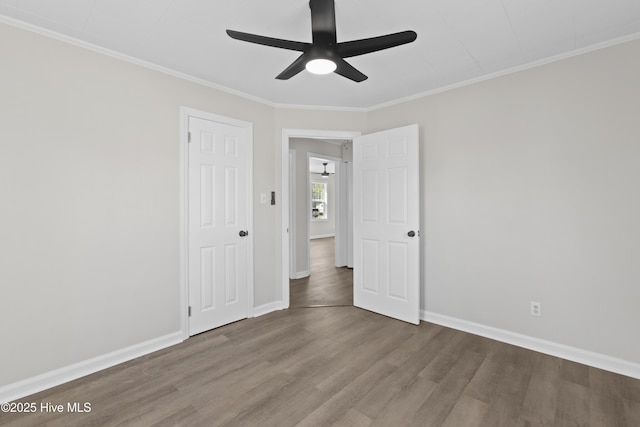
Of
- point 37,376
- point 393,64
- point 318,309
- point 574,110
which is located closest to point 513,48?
point 574,110

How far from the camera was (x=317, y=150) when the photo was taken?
548cm

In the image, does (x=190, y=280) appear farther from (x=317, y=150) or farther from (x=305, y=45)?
(x=317, y=150)

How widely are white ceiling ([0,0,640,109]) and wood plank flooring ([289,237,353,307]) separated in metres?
2.70

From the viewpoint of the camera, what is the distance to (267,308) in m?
3.53

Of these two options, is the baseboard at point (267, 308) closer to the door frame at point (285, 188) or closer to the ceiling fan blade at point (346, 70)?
the door frame at point (285, 188)

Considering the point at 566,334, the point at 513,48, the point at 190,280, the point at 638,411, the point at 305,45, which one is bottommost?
the point at 638,411

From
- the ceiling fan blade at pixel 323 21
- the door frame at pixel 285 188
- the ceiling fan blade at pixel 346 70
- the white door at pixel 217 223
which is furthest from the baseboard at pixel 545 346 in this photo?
the ceiling fan blade at pixel 323 21

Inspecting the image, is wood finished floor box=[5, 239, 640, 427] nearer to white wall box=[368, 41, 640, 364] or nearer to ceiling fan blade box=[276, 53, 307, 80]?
white wall box=[368, 41, 640, 364]

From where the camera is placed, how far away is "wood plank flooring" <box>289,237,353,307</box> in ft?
12.9

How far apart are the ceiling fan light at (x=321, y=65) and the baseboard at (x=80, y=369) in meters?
2.58

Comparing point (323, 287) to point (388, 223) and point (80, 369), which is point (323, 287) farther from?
point (80, 369)

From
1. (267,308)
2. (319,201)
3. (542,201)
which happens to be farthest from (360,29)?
(319,201)

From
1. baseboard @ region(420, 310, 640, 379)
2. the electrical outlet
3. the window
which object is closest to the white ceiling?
the electrical outlet

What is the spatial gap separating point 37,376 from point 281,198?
2564mm
